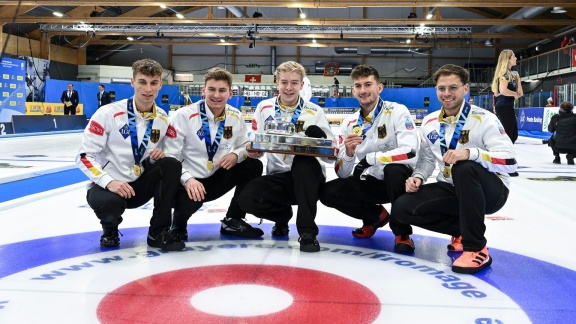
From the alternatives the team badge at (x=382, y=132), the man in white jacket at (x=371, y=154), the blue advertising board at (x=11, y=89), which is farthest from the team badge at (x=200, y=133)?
the blue advertising board at (x=11, y=89)

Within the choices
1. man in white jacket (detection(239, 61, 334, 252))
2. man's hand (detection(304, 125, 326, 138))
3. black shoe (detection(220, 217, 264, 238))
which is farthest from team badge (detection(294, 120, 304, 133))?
black shoe (detection(220, 217, 264, 238))

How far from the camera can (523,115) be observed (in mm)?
17828

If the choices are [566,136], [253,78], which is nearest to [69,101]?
[253,78]

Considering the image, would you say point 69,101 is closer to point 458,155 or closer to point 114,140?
point 114,140

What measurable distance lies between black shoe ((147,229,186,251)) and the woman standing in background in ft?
14.7

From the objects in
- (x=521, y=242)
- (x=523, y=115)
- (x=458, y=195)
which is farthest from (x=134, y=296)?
(x=523, y=115)

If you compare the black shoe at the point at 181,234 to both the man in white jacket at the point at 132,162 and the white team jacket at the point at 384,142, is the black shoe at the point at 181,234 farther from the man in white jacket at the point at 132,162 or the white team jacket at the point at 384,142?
the white team jacket at the point at 384,142

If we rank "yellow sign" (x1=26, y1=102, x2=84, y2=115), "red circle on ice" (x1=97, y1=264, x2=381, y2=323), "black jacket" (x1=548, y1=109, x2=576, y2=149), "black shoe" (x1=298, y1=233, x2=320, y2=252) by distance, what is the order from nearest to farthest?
"red circle on ice" (x1=97, y1=264, x2=381, y2=323), "black shoe" (x1=298, y1=233, x2=320, y2=252), "black jacket" (x1=548, y1=109, x2=576, y2=149), "yellow sign" (x1=26, y1=102, x2=84, y2=115)

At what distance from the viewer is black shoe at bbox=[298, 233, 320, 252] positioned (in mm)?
2861

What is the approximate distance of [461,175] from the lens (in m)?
2.54

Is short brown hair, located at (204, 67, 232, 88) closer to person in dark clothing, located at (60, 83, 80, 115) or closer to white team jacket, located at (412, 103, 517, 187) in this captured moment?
white team jacket, located at (412, 103, 517, 187)

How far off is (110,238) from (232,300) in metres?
1.23

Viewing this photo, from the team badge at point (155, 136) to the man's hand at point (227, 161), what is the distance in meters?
0.39

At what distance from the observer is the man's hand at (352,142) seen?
291cm
